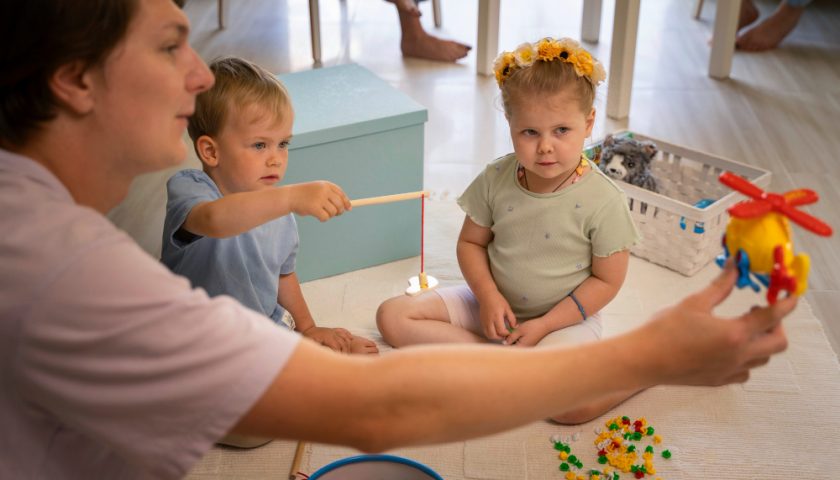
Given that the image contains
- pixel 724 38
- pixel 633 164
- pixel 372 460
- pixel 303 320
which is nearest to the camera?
pixel 372 460

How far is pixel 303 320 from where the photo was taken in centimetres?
154

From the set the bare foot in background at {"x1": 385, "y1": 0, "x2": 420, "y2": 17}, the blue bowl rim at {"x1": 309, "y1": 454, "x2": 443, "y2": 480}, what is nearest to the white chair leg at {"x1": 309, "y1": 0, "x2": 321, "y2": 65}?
the bare foot in background at {"x1": 385, "y1": 0, "x2": 420, "y2": 17}

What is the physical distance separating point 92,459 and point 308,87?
3.87 ft

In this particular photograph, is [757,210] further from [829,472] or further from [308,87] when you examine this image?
[308,87]

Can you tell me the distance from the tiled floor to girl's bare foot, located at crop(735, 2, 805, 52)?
0.17ft

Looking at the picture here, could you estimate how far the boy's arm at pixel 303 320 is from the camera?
1515 mm

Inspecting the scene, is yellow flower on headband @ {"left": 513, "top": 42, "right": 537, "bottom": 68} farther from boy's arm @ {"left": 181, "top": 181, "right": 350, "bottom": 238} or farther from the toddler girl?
boy's arm @ {"left": 181, "top": 181, "right": 350, "bottom": 238}

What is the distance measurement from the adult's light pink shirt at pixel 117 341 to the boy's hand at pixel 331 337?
81 centimetres

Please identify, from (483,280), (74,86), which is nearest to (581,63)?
(483,280)

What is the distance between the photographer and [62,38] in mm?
707

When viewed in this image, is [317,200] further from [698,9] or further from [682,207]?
[698,9]

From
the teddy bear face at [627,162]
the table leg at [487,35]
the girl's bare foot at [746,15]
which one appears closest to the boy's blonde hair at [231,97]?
the teddy bear face at [627,162]

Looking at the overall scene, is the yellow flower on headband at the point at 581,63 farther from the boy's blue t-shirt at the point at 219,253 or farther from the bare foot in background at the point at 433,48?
the bare foot in background at the point at 433,48

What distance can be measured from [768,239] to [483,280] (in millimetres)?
703
